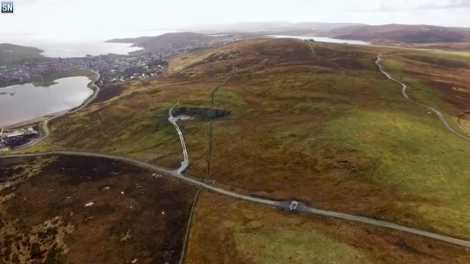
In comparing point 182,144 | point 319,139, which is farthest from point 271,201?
point 182,144

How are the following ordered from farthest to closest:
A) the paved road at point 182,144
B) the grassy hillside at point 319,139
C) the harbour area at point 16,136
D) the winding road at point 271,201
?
1. the harbour area at point 16,136
2. the paved road at point 182,144
3. the grassy hillside at point 319,139
4. the winding road at point 271,201

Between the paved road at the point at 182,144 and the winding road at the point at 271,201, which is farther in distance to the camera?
the paved road at the point at 182,144

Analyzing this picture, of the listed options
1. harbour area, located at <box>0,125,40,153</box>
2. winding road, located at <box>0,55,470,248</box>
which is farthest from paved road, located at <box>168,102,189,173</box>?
harbour area, located at <box>0,125,40,153</box>

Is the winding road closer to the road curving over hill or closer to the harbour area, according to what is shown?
the road curving over hill

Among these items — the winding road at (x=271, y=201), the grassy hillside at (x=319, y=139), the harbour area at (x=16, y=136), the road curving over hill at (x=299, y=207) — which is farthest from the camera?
the harbour area at (x=16, y=136)

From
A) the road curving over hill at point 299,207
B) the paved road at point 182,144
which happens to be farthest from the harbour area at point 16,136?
the paved road at point 182,144

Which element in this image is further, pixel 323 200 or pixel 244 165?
pixel 244 165

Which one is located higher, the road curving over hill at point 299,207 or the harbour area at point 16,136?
the road curving over hill at point 299,207

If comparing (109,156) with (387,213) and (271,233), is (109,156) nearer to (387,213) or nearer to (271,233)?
(271,233)

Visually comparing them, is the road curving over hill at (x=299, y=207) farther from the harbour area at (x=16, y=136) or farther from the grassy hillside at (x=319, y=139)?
the harbour area at (x=16, y=136)

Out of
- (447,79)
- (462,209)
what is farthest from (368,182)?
(447,79)
